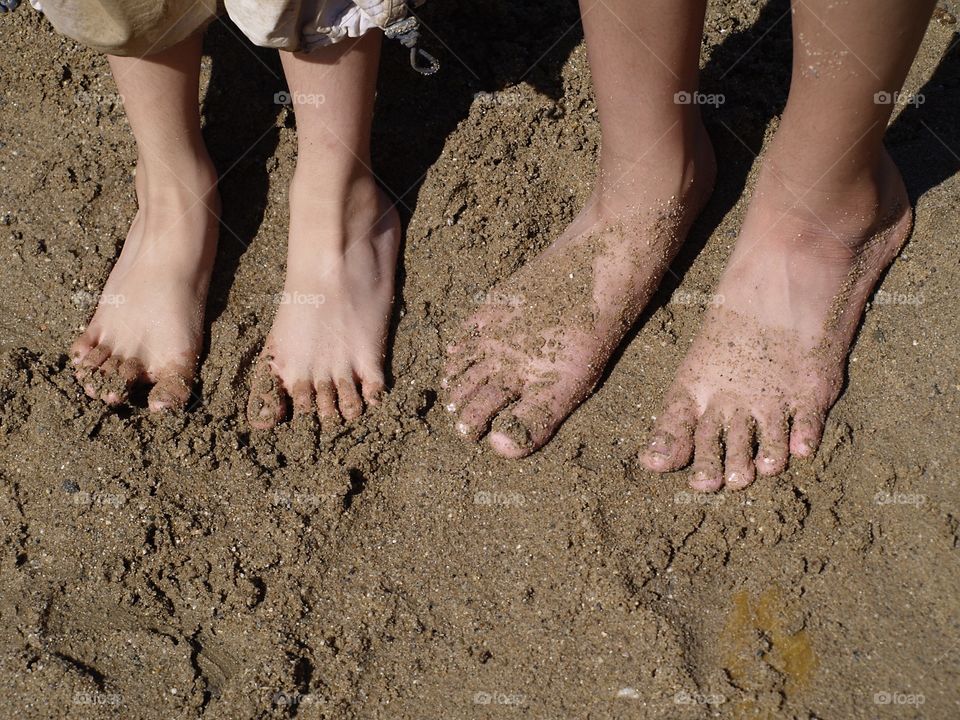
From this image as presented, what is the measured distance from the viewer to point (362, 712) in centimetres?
157

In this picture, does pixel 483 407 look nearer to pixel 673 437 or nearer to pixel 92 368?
pixel 673 437

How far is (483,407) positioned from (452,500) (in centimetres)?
20

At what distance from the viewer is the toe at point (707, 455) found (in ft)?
5.77

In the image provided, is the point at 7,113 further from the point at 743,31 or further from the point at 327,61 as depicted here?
the point at 743,31

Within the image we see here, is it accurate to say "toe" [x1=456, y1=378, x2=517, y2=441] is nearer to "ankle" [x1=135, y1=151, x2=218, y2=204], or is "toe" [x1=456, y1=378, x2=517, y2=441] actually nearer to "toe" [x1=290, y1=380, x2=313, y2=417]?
"toe" [x1=290, y1=380, x2=313, y2=417]

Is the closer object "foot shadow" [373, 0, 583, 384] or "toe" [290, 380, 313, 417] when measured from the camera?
"toe" [290, 380, 313, 417]

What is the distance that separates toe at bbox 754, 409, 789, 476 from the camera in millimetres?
1750

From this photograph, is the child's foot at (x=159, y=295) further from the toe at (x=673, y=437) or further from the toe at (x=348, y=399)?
the toe at (x=673, y=437)

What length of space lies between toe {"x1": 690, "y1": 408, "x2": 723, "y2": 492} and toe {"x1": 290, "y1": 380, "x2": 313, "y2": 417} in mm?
795

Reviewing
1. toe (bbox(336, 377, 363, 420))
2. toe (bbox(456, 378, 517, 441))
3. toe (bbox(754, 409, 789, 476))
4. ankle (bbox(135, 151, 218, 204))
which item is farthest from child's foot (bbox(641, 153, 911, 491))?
ankle (bbox(135, 151, 218, 204))

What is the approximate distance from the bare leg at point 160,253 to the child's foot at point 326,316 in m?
0.19

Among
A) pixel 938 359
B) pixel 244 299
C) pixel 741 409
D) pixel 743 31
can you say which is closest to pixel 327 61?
pixel 244 299

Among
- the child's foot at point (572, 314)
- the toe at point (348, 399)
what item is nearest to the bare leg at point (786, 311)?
the child's foot at point (572, 314)

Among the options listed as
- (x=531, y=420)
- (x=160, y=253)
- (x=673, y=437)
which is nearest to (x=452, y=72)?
(x=160, y=253)
